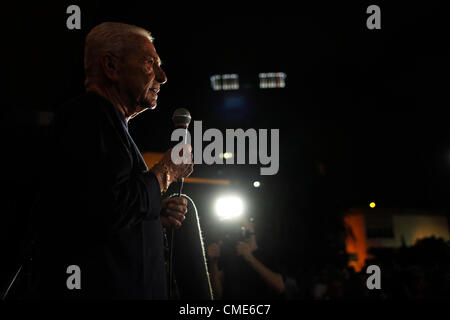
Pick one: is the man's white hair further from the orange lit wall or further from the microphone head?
the orange lit wall

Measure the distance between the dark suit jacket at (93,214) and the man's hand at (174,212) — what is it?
0.13 metres

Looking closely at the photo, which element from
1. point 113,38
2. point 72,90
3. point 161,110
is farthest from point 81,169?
point 161,110

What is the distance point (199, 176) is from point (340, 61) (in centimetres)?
291

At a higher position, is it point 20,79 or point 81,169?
point 20,79

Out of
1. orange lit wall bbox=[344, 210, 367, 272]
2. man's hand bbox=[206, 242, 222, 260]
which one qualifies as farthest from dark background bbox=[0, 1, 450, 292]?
orange lit wall bbox=[344, 210, 367, 272]

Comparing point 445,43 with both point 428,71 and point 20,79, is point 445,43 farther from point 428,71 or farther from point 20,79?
point 20,79

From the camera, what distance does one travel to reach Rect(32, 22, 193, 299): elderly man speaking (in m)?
0.91

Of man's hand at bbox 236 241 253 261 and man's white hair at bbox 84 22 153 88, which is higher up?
man's white hair at bbox 84 22 153 88

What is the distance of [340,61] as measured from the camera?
16.0ft

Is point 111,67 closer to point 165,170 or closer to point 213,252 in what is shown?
point 165,170

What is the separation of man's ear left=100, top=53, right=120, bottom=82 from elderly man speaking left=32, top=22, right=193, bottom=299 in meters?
0.09

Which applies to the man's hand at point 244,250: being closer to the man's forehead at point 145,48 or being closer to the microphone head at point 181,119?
the microphone head at point 181,119

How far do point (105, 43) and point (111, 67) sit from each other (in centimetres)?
9
